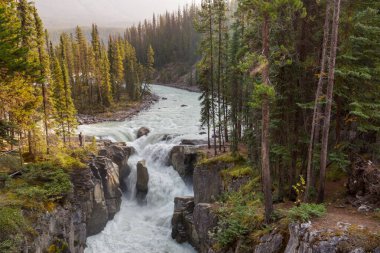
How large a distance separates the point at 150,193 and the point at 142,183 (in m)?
1.43

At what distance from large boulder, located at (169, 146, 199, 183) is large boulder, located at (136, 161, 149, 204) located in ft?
11.7

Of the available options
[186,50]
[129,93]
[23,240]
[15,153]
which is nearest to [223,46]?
[15,153]

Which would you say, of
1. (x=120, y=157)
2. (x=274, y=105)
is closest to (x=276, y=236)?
(x=274, y=105)

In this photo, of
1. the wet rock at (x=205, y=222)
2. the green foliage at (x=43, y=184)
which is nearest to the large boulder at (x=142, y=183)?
the green foliage at (x=43, y=184)

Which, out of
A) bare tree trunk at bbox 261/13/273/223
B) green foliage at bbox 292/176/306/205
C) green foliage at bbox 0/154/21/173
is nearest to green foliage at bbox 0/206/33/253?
green foliage at bbox 0/154/21/173

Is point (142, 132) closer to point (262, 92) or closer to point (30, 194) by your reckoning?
point (30, 194)

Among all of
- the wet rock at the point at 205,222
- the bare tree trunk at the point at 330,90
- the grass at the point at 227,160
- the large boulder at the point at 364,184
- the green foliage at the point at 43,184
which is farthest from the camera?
the grass at the point at 227,160

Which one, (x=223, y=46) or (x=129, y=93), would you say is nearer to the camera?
(x=223, y=46)

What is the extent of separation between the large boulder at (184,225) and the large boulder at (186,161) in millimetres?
6033

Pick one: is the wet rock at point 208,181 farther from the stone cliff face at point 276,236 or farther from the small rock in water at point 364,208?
the small rock in water at point 364,208

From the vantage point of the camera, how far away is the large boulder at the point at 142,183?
35.0m

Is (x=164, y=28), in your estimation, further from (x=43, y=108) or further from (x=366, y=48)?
(x=366, y=48)

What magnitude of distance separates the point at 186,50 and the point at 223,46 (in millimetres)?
95117

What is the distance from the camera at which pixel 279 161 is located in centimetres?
1933
